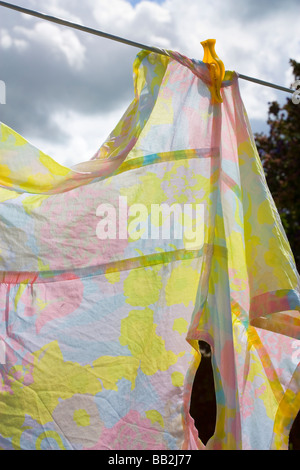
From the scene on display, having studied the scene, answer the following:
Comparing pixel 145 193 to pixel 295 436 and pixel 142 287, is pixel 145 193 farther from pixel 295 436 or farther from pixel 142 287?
pixel 295 436

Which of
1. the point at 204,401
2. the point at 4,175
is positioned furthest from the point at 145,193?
the point at 204,401

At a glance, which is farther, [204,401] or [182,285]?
[204,401]

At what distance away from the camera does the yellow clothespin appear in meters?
1.29

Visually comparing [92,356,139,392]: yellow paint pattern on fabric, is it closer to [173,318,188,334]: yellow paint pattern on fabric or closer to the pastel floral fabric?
the pastel floral fabric

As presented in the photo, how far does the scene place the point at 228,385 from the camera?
1.05 metres

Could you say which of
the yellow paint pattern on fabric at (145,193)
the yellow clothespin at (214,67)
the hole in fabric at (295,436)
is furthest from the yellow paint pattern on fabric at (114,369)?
the hole in fabric at (295,436)

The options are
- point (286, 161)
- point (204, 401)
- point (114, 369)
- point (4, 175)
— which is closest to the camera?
point (114, 369)

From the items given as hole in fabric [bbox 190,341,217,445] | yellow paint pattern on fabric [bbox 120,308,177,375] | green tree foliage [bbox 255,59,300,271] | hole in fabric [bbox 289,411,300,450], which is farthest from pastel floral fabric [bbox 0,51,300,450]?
green tree foliage [bbox 255,59,300,271]

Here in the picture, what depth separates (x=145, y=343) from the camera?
3.72 feet

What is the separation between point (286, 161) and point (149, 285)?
201 inches

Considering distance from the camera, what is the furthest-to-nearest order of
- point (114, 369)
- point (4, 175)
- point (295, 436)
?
point (295, 436) < point (4, 175) < point (114, 369)

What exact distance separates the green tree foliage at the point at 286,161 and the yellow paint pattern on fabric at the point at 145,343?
4.22 meters
